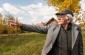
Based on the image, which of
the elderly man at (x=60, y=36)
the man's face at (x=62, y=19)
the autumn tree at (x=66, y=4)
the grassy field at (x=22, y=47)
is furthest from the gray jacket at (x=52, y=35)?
the autumn tree at (x=66, y=4)

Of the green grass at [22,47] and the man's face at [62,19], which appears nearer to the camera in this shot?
the man's face at [62,19]

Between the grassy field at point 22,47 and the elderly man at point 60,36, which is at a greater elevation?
the elderly man at point 60,36

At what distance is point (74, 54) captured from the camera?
7.82 metres

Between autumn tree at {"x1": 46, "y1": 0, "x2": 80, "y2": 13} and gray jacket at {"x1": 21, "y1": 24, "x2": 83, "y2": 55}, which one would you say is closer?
gray jacket at {"x1": 21, "y1": 24, "x2": 83, "y2": 55}

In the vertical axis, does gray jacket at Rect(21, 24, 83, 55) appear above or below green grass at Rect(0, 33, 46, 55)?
above

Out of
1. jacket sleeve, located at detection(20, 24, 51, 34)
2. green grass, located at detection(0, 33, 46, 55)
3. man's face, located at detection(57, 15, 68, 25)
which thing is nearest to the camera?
jacket sleeve, located at detection(20, 24, 51, 34)

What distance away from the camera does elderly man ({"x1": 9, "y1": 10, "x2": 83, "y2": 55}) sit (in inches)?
301

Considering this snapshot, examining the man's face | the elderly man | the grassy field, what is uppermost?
the man's face

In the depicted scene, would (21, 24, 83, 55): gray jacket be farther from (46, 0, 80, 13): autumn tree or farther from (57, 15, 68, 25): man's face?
(46, 0, 80, 13): autumn tree

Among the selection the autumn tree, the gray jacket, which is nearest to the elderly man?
the gray jacket

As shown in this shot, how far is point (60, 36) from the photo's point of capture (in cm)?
770

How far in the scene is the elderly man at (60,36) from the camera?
766 cm

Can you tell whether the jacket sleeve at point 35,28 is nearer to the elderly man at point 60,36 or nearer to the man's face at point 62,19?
the elderly man at point 60,36

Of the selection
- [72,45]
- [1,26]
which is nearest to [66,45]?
[72,45]
